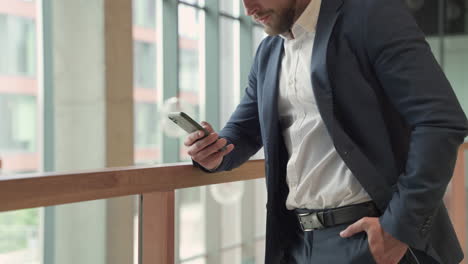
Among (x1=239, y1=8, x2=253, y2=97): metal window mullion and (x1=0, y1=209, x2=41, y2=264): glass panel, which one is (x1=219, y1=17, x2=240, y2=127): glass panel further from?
(x1=0, y1=209, x2=41, y2=264): glass panel

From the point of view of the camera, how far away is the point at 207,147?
1759 millimetres

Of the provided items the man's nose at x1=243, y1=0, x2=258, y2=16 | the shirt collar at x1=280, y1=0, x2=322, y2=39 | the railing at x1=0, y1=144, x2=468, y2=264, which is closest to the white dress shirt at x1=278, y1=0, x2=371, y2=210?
the shirt collar at x1=280, y1=0, x2=322, y2=39

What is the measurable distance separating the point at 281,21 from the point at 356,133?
382mm

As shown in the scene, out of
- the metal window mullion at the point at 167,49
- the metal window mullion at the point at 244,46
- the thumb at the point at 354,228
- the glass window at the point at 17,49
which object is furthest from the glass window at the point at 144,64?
the thumb at the point at 354,228

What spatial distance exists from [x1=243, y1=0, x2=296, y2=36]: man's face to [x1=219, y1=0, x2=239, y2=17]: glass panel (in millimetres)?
Result: 8130

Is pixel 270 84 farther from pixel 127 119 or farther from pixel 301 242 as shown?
pixel 127 119

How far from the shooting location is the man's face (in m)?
1.64

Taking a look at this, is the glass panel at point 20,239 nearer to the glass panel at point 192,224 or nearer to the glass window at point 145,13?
the glass panel at point 192,224

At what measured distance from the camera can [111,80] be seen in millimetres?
6496

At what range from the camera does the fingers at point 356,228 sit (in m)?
1.50

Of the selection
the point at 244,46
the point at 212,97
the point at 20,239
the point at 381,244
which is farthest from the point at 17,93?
the point at 381,244

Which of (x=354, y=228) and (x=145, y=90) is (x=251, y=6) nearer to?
(x=354, y=228)

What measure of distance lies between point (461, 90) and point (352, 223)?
13.5 m

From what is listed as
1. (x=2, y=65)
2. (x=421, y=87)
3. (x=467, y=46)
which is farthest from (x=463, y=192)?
(x=467, y=46)
